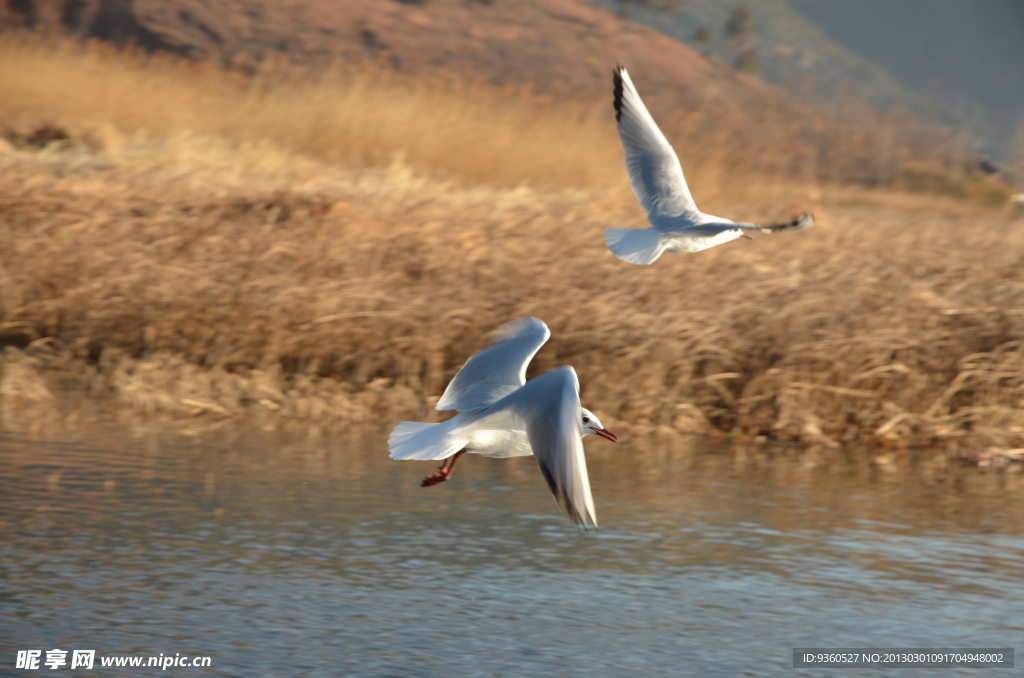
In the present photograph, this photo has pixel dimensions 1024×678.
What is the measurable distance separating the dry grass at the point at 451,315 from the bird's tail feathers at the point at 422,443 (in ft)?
12.6

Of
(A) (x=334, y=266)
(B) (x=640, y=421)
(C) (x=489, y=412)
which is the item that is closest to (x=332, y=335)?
(A) (x=334, y=266)

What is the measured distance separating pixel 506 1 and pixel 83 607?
43.1 m

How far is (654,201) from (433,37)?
3500 centimetres

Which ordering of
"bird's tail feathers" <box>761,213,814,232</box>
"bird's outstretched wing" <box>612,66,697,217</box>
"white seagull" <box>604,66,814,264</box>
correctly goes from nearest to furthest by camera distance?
"bird's tail feathers" <box>761,213,814,232</box> < "white seagull" <box>604,66,814,264</box> < "bird's outstretched wing" <box>612,66,697,217</box>

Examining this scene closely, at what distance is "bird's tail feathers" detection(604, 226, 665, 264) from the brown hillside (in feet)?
67.8

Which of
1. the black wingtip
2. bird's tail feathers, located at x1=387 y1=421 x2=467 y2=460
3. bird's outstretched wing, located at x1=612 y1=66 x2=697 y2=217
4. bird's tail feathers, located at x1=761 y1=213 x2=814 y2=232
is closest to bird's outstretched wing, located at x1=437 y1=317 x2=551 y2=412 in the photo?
bird's tail feathers, located at x1=387 y1=421 x2=467 y2=460

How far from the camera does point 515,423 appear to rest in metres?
3.89

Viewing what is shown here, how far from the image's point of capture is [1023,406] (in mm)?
8039

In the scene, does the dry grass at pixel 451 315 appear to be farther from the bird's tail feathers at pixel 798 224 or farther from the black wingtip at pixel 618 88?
the bird's tail feathers at pixel 798 224

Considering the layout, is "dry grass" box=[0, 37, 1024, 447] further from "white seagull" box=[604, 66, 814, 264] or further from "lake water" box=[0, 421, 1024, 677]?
"white seagull" box=[604, 66, 814, 264]

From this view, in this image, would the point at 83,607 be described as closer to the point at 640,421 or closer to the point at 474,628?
the point at 474,628

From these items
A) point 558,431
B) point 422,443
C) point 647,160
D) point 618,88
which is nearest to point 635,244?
point 647,160

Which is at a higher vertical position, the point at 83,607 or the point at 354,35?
the point at 354,35

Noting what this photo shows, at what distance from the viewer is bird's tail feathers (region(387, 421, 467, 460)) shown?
369cm
